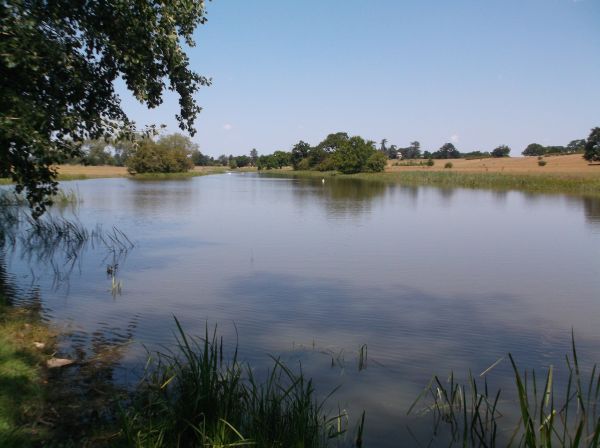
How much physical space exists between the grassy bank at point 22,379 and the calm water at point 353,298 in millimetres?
617

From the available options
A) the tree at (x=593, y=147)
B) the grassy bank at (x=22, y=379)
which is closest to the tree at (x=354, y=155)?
the tree at (x=593, y=147)

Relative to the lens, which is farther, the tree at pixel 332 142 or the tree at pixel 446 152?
the tree at pixel 446 152

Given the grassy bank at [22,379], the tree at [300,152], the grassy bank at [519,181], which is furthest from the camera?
the tree at [300,152]

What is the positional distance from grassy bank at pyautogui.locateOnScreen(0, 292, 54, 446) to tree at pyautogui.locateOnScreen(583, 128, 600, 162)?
311 feet

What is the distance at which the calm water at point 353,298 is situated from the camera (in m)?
6.68

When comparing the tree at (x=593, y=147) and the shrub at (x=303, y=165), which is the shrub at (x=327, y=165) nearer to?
the shrub at (x=303, y=165)

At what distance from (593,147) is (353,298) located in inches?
3563

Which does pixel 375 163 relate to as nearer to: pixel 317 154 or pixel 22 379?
Answer: pixel 317 154

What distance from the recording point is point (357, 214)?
26.8 m

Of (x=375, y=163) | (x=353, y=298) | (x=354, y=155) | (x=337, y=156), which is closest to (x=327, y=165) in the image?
(x=337, y=156)

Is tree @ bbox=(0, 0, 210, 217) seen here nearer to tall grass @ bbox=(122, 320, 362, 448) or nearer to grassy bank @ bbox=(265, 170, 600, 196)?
tall grass @ bbox=(122, 320, 362, 448)

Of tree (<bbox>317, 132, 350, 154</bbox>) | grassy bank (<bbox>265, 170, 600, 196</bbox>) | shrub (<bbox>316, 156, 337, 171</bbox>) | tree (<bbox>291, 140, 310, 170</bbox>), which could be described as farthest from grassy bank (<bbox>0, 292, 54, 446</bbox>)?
tree (<bbox>291, 140, 310, 170</bbox>)

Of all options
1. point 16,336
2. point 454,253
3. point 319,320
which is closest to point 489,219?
point 454,253

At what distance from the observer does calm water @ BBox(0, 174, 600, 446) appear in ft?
21.9
